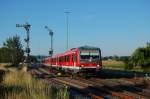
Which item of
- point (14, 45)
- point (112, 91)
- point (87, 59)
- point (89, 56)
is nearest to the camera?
point (112, 91)

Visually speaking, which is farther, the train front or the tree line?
the tree line

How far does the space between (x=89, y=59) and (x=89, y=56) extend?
0.37m

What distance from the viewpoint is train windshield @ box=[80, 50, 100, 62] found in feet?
119

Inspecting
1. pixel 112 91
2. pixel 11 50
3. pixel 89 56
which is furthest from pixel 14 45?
pixel 112 91

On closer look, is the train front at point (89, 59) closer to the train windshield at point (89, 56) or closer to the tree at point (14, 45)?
the train windshield at point (89, 56)

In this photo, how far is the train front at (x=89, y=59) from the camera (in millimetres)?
36156

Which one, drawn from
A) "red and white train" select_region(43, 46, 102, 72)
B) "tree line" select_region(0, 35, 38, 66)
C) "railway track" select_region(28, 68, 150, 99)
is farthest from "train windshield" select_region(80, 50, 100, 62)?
"tree line" select_region(0, 35, 38, 66)

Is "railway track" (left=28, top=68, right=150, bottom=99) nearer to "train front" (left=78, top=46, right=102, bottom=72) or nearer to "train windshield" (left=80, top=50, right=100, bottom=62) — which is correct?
"train front" (left=78, top=46, right=102, bottom=72)

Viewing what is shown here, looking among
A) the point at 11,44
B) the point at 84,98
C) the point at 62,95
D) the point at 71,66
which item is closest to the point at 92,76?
the point at 71,66

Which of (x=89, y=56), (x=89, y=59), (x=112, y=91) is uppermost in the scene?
(x=89, y=56)

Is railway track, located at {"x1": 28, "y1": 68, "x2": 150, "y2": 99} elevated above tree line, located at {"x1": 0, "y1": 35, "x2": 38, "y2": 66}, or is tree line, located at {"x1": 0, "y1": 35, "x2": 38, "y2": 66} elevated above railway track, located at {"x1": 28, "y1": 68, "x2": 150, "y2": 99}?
tree line, located at {"x1": 0, "y1": 35, "x2": 38, "y2": 66}

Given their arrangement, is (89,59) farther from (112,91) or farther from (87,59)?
(112,91)

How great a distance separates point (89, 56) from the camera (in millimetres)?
36875

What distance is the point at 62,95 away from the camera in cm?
1590
